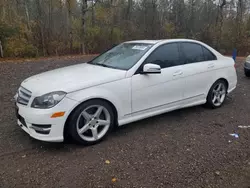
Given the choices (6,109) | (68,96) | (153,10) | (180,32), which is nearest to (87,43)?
(153,10)

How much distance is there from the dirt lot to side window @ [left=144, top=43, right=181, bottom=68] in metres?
1.09

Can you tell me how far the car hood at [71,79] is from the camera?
3.18 meters

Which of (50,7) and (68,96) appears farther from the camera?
(50,7)

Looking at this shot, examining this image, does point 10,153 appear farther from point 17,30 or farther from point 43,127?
point 17,30

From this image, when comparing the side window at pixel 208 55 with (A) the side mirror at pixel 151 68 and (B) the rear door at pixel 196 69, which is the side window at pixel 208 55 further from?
(A) the side mirror at pixel 151 68

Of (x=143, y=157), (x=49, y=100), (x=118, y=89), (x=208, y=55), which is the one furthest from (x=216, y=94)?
(x=49, y=100)

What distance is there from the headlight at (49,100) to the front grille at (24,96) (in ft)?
0.67

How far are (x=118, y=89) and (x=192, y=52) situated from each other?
6.55ft

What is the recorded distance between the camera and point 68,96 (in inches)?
123

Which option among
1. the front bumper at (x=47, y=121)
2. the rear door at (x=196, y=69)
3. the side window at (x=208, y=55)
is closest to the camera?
the front bumper at (x=47, y=121)

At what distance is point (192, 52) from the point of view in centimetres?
463

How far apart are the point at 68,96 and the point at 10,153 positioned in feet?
3.82

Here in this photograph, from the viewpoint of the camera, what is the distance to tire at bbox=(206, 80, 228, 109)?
4891 mm

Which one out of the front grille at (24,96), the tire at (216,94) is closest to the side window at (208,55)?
the tire at (216,94)
